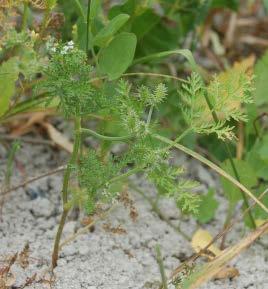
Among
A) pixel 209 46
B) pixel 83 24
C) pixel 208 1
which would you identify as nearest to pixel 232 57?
pixel 209 46

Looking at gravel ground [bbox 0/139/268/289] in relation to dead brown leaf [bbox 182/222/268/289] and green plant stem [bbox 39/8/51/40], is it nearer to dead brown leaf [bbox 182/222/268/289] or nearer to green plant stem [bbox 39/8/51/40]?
dead brown leaf [bbox 182/222/268/289]

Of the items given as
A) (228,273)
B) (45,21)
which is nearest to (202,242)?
(228,273)

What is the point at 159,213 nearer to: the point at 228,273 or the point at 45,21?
the point at 228,273

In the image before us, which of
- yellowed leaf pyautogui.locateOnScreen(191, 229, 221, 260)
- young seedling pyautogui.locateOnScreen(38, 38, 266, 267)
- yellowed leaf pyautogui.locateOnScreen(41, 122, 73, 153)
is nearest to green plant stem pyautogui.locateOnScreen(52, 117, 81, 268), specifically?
young seedling pyautogui.locateOnScreen(38, 38, 266, 267)

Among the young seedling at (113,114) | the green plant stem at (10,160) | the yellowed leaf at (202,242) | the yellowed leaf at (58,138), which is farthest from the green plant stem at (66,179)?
the yellowed leaf at (58,138)

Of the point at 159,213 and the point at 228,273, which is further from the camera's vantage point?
the point at 159,213
